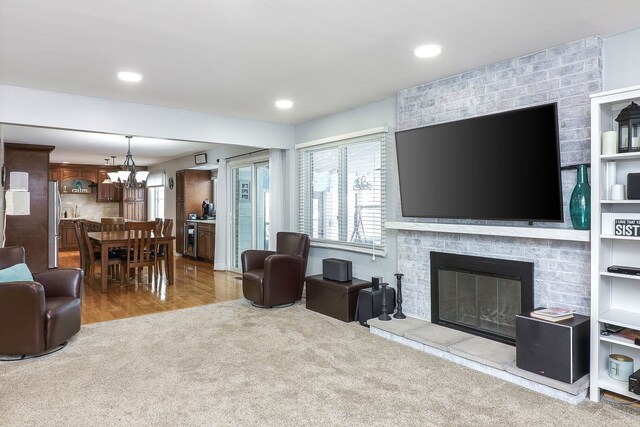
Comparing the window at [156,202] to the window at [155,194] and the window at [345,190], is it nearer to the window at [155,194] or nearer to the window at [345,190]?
the window at [155,194]

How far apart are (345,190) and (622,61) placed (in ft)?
9.60

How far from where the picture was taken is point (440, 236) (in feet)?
12.8

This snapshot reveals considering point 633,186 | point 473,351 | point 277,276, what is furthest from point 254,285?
point 633,186

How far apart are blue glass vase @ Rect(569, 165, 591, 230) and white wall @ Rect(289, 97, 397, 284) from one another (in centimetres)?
182

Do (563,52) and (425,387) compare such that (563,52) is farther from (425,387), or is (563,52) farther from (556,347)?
(425,387)

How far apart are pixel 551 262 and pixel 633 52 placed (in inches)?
60.2

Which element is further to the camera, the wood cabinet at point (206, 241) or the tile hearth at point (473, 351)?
the wood cabinet at point (206, 241)

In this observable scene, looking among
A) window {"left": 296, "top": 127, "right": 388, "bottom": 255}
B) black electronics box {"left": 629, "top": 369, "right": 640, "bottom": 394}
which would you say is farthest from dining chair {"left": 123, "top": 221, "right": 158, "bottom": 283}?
black electronics box {"left": 629, "top": 369, "right": 640, "bottom": 394}

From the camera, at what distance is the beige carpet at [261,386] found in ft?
7.84

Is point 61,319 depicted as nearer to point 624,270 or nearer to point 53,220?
point 624,270

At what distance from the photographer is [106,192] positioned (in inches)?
453

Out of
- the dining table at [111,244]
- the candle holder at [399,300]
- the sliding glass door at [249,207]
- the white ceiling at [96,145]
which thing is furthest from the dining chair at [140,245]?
the candle holder at [399,300]

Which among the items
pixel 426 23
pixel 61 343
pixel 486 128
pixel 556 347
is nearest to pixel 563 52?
pixel 486 128

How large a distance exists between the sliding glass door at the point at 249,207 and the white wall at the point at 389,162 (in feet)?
3.72
